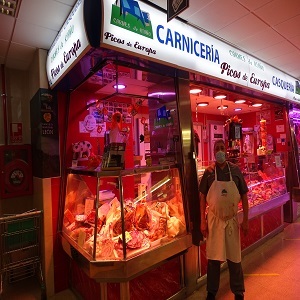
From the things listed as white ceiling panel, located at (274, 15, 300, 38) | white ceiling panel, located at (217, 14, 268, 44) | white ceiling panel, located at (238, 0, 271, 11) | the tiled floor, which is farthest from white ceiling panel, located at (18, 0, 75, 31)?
the tiled floor

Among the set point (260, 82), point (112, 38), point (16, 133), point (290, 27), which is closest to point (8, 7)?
point (112, 38)

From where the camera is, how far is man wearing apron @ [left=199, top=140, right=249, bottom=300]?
260 cm

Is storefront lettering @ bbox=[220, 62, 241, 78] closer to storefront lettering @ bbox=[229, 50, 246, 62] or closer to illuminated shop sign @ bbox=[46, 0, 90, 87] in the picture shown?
storefront lettering @ bbox=[229, 50, 246, 62]

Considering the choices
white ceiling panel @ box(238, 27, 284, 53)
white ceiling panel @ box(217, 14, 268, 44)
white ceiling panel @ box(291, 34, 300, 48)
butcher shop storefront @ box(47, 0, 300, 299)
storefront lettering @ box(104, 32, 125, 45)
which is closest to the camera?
storefront lettering @ box(104, 32, 125, 45)

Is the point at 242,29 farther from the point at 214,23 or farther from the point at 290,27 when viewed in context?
the point at 290,27

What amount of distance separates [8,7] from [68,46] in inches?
29.1

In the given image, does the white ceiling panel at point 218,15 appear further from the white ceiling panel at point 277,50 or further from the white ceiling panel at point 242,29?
the white ceiling panel at point 277,50

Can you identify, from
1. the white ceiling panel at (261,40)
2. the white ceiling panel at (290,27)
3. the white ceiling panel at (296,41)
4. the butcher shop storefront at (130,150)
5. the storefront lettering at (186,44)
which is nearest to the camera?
the butcher shop storefront at (130,150)

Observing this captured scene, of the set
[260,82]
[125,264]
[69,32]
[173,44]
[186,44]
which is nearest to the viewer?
[125,264]

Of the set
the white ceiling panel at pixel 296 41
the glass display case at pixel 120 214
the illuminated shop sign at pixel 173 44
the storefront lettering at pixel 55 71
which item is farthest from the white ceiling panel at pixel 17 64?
the white ceiling panel at pixel 296 41

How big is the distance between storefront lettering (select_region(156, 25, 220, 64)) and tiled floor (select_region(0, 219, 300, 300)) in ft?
9.73

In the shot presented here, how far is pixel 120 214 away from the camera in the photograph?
2336 millimetres

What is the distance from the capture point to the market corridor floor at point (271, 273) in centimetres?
279

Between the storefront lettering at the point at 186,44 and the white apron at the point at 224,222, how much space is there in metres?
1.54
